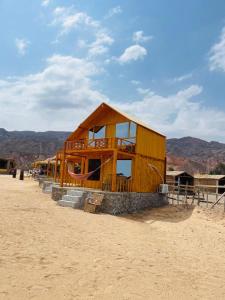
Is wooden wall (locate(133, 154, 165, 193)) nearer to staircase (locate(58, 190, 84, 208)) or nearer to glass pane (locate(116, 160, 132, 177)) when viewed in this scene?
glass pane (locate(116, 160, 132, 177))

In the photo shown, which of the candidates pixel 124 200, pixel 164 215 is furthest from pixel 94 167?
pixel 164 215

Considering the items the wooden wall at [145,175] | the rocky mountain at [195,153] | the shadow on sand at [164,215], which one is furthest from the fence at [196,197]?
the rocky mountain at [195,153]

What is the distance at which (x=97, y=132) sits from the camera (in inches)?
883

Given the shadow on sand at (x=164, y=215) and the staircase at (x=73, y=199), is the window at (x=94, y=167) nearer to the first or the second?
the staircase at (x=73, y=199)

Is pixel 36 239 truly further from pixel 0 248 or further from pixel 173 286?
pixel 173 286

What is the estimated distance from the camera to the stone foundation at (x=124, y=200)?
1659 cm

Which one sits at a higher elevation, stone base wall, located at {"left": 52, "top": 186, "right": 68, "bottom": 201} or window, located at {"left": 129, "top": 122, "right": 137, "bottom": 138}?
window, located at {"left": 129, "top": 122, "right": 137, "bottom": 138}

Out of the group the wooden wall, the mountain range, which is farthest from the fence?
the mountain range

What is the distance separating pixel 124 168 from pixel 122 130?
237 centimetres

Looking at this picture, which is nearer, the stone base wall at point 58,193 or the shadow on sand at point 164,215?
the shadow on sand at point 164,215

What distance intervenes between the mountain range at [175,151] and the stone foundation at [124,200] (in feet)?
Result: 211

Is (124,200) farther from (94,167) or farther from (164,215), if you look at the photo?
(94,167)

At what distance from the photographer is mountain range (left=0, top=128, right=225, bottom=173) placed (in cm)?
10425

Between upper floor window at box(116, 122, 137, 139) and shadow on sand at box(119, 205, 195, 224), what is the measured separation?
4.50 metres
